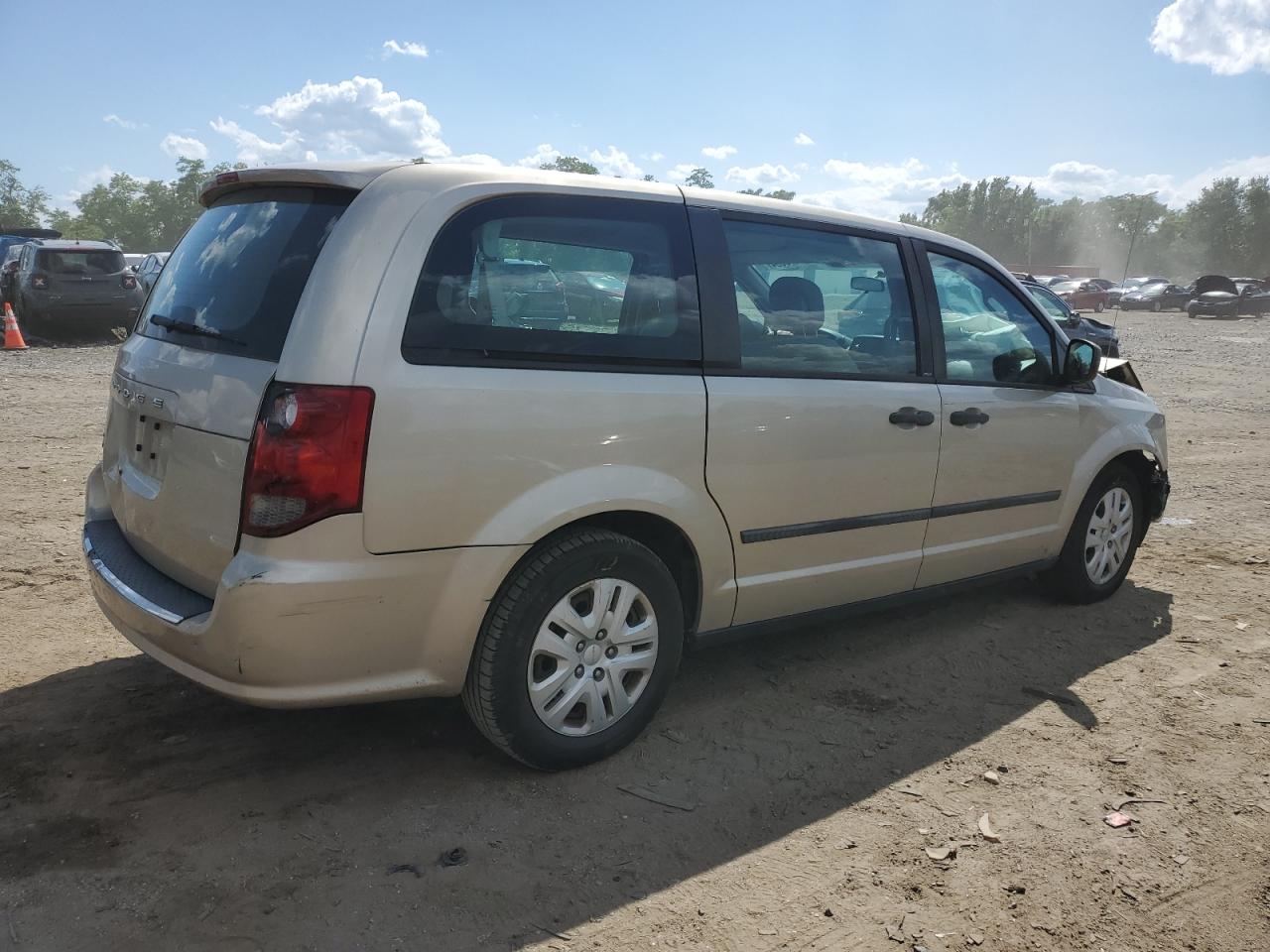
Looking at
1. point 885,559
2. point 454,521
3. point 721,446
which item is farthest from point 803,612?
point 454,521

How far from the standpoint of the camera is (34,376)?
1155 cm

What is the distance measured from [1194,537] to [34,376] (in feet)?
40.0

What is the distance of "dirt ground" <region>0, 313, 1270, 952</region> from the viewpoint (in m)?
2.45

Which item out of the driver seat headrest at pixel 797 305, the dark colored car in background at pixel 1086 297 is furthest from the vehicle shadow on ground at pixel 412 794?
the dark colored car in background at pixel 1086 297

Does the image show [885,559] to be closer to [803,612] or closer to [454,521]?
[803,612]

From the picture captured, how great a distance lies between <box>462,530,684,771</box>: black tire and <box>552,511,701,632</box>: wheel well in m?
0.10

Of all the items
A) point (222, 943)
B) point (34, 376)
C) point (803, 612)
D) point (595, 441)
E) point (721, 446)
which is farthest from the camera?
point (34, 376)

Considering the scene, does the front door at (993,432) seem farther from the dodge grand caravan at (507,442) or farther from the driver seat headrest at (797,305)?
the driver seat headrest at (797,305)

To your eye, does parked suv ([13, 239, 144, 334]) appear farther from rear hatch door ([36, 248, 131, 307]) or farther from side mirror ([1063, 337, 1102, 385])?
side mirror ([1063, 337, 1102, 385])

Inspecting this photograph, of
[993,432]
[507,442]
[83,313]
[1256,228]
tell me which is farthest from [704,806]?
[1256,228]

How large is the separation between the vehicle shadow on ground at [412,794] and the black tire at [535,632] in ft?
0.42

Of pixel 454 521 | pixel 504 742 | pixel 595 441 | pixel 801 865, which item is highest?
pixel 595 441

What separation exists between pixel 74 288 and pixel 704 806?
16.0 m

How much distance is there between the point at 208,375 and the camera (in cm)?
276
